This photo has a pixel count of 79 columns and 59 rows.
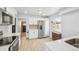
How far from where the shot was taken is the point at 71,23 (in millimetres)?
2541

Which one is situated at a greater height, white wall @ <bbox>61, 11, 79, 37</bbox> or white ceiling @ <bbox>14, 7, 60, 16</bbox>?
white ceiling @ <bbox>14, 7, 60, 16</bbox>

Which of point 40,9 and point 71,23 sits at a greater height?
point 40,9

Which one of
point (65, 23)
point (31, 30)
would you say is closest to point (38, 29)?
point (31, 30)

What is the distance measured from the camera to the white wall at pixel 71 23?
2.37m

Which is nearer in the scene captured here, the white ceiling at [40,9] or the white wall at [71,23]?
the white wall at [71,23]

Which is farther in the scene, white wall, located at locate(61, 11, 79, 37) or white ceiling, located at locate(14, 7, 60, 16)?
white ceiling, located at locate(14, 7, 60, 16)

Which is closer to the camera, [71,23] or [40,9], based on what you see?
[71,23]

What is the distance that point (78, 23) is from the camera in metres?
2.39

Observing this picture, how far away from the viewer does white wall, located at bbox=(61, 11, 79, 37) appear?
237 cm

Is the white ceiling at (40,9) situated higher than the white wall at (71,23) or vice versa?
the white ceiling at (40,9)
